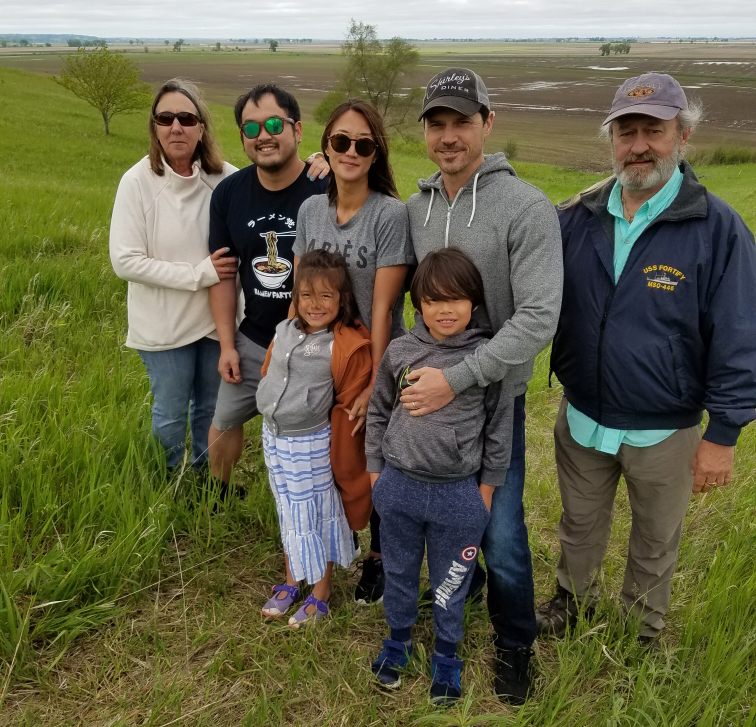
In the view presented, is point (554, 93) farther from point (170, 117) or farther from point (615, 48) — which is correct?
point (615, 48)

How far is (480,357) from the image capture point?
7.19 feet

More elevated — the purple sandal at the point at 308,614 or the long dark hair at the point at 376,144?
the long dark hair at the point at 376,144

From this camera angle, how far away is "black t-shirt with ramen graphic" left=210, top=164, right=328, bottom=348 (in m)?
2.94

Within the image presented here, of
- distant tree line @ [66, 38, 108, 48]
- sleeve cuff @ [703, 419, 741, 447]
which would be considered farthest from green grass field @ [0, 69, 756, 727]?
distant tree line @ [66, 38, 108, 48]

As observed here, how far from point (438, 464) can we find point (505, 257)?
82cm

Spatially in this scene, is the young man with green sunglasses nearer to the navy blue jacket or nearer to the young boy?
the young boy

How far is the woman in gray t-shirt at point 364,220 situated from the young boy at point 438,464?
23 cm

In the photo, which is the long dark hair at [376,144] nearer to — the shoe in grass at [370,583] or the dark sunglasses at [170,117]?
the dark sunglasses at [170,117]

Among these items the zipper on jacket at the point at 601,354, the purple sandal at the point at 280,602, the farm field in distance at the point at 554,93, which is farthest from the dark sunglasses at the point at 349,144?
the farm field in distance at the point at 554,93

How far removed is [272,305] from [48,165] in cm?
1767

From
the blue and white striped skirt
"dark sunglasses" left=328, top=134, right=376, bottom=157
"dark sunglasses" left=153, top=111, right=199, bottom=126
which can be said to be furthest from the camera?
"dark sunglasses" left=153, top=111, right=199, bottom=126

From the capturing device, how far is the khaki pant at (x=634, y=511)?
254 centimetres

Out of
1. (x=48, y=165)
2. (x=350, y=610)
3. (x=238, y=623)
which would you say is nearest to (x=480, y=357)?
(x=350, y=610)

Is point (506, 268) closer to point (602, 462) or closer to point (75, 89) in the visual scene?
point (602, 462)
